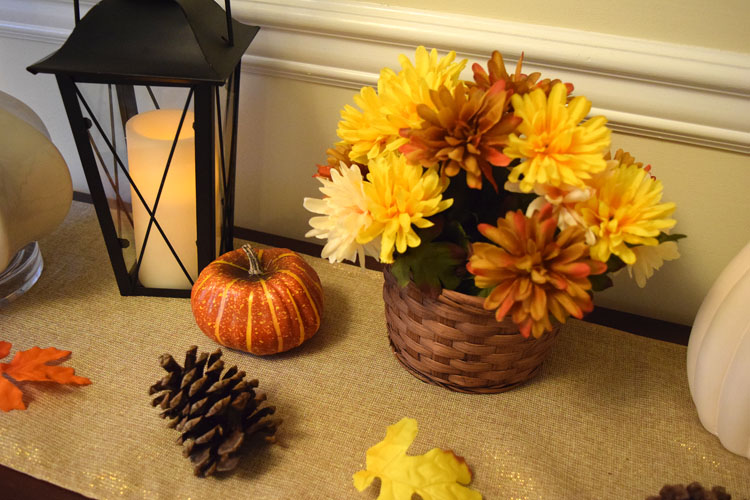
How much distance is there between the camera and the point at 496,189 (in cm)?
50

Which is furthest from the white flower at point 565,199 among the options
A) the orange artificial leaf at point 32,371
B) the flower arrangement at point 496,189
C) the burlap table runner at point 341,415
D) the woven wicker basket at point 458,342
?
the orange artificial leaf at point 32,371

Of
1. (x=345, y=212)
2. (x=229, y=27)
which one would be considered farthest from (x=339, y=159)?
(x=229, y=27)

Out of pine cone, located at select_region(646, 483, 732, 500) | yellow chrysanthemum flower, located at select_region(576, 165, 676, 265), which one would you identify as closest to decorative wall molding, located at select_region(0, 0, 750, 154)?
yellow chrysanthemum flower, located at select_region(576, 165, 676, 265)

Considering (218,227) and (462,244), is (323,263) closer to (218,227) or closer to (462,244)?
(218,227)

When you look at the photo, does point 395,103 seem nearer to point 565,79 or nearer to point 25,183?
point 565,79

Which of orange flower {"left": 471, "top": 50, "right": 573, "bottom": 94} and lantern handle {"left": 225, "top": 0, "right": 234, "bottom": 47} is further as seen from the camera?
lantern handle {"left": 225, "top": 0, "right": 234, "bottom": 47}

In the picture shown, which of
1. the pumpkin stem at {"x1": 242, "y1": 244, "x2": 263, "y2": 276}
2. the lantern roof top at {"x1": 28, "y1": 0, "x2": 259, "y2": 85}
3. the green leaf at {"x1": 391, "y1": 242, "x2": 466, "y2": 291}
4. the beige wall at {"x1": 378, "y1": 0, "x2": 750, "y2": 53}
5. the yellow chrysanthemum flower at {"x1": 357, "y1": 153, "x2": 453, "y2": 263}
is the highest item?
the beige wall at {"x1": 378, "y1": 0, "x2": 750, "y2": 53}

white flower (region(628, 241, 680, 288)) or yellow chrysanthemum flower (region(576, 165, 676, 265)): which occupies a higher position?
yellow chrysanthemum flower (region(576, 165, 676, 265))

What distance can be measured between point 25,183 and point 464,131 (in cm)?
51

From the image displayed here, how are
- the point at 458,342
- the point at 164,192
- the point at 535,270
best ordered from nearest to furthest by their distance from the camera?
the point at 535,270, the point at 458,342, the point at 164,192

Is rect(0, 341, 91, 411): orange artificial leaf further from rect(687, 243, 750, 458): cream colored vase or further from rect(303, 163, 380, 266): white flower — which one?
rect(687, 243, 750, 458): cream colored vase

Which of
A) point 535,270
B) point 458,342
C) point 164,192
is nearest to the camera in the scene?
point 535,270

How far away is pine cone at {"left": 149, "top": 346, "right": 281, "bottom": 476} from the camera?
52 centimetres

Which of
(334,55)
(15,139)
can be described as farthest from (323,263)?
(15,139)
